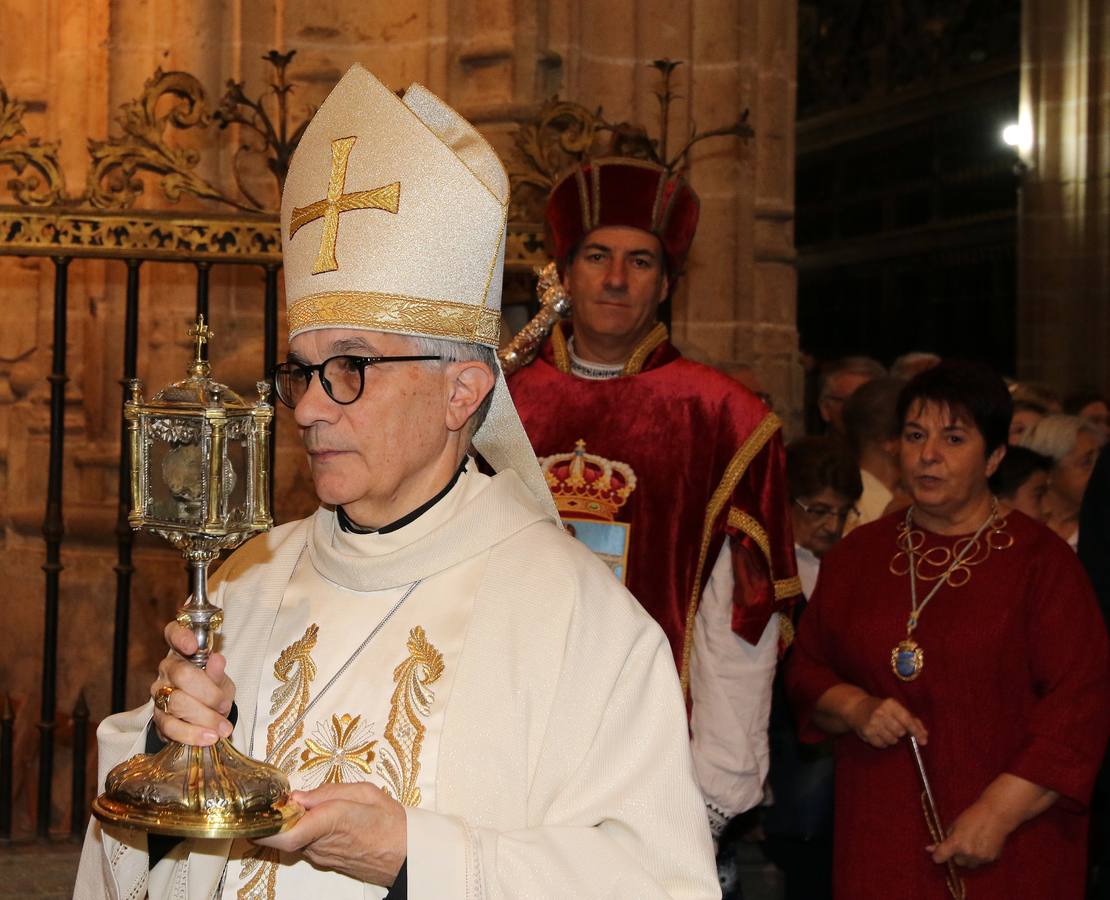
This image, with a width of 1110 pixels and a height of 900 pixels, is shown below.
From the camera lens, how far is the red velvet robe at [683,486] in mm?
4164

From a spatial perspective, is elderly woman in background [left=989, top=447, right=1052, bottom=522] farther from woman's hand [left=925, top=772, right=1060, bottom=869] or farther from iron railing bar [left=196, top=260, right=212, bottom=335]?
iron railing bar [left=196, top=260, right=212, bottom=335]

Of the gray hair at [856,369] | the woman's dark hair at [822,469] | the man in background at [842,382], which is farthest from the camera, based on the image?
the gray hair at [856,369]

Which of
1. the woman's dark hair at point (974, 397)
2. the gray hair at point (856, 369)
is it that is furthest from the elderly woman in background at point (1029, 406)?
the woman's dark hair at point (974, 397)

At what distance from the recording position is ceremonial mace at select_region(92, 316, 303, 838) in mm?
2074

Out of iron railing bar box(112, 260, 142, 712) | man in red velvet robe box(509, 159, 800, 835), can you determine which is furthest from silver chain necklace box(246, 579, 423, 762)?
iron railing bar box(112, 260, 142, 712)

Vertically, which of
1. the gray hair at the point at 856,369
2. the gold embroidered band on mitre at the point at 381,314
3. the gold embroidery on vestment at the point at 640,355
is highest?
the gray hair at the point at 856,369

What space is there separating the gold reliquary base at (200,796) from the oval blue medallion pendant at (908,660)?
6.94 feet

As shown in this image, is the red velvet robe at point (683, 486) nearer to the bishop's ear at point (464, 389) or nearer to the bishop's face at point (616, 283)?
the bishop's face at point (616, 283)

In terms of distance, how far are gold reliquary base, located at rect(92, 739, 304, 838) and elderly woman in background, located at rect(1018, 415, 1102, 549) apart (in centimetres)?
400

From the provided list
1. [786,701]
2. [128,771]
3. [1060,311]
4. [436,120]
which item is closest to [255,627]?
[128,771]

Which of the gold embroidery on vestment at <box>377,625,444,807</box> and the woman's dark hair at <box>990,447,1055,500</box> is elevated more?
the woman's dark hair at <box>990,447,1055,500</box>

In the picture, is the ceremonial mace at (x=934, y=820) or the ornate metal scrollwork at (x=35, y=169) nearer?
the ceremonial mace at (x=934, y=820)

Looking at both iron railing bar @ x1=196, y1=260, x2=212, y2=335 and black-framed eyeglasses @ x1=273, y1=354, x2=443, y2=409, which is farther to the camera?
iron railing bar @ x1=196, y1=260, x2=212, y2=335

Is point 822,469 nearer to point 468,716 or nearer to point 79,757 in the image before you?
point 79,757
